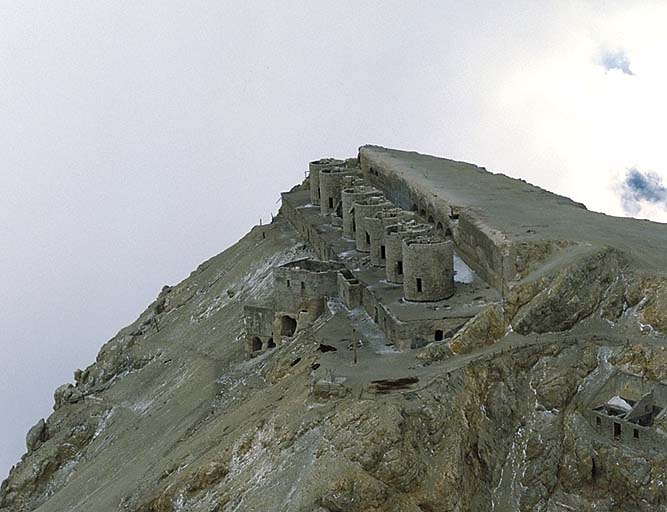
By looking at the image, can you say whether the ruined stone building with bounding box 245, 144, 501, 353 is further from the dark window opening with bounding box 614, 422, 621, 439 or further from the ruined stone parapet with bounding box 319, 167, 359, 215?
the dark window opening with bounding box 614, 422, 621, 439

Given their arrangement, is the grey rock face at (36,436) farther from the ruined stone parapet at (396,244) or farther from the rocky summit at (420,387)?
the ruined stone parapet at (396,244)

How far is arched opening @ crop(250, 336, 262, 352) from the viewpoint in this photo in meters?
48.0

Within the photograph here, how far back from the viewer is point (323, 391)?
3306cm

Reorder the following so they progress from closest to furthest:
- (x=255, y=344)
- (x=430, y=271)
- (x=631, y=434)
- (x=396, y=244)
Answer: (x=631, y=434) < (x=430, y=271) < (x=396, y=244) < (x=255, y=344)

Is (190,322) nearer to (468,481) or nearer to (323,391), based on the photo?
(323,391)

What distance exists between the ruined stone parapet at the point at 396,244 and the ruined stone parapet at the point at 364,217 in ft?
13.3

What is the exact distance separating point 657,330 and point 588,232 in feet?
23.5

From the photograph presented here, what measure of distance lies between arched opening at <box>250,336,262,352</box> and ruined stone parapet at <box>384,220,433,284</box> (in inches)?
331

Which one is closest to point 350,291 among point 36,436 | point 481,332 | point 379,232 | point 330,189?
point 379,232

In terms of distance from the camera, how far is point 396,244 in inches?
1654

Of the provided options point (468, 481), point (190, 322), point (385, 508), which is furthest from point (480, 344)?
point (190, 322)

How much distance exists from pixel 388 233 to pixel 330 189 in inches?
623

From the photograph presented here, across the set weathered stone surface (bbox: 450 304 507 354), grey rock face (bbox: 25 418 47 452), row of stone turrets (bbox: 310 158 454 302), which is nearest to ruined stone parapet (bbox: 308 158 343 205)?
row of stone turrets (bbox: 310 158 454 302)

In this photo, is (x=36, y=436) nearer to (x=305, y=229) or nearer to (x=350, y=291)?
(x=305, y=229)
